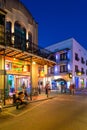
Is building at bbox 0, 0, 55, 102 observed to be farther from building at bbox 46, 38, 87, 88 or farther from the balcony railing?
building at bbox 46, 38, 87, 88

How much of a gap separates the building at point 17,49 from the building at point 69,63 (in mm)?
19349

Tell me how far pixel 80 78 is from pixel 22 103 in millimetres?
32676

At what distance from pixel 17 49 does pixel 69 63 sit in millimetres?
26863

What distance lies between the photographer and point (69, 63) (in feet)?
132

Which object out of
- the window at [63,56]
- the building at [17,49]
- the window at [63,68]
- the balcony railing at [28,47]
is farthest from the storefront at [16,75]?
the window at [63,56]

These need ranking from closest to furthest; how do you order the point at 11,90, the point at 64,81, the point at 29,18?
the point at 11,90 → the point at 29,18 → the point at 64,81

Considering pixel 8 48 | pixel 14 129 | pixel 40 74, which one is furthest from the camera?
pixel 40 74

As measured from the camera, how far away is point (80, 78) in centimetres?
4403

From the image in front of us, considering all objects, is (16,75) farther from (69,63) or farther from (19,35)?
(69,63)

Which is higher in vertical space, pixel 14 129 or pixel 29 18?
pixel 29 18

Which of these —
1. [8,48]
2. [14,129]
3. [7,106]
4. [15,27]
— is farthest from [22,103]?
[15,27]

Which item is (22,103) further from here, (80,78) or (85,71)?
(85,71)

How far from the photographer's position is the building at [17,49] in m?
16.1

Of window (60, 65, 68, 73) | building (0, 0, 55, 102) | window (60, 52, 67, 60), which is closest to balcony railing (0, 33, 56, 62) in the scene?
building (0, 0, 55, 102)
